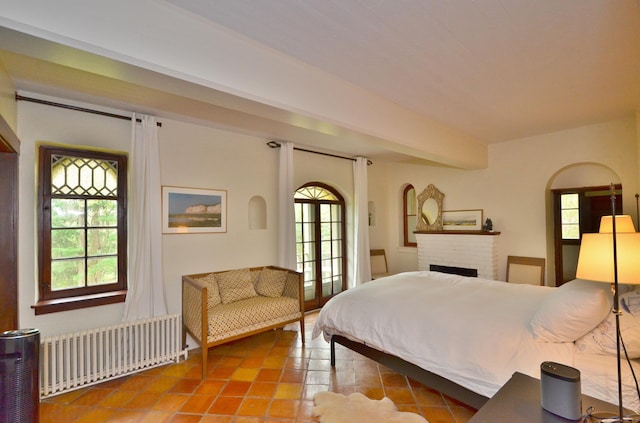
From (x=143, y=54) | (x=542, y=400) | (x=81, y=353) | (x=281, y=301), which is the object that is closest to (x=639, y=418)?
(x=542, y=400)

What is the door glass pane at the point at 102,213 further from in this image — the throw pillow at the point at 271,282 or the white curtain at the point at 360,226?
the white curtain at the point at 360,226

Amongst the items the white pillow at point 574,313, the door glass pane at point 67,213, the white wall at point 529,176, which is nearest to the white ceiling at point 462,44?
the white wall at point 529,176

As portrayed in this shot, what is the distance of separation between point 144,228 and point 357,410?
8.49ft

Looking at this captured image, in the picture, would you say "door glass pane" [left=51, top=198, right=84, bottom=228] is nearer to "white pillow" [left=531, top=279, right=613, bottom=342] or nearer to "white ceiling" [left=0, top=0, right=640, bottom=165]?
"white ceiling" [left=0, top=0, right=640, bottom=165]

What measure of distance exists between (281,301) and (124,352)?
159cm

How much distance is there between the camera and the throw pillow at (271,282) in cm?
388

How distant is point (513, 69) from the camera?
2383mm

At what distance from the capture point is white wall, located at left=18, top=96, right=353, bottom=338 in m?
2.64

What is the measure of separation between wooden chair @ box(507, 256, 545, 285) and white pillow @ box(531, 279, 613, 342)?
2.82 m

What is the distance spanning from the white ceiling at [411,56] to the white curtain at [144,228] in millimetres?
369

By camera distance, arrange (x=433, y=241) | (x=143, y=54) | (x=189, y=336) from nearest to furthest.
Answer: (x=143, y=54), (x=189, y=336), (x=433, y=241)

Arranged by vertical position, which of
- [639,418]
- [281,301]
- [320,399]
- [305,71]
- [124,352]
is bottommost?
[320,399]

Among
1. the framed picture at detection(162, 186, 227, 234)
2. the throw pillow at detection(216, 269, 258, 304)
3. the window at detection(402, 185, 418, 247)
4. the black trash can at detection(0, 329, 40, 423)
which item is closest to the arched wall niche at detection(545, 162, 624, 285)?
the window at detection(402, 185, 418, 247)

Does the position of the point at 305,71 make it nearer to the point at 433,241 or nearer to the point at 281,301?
the point at 281,301
